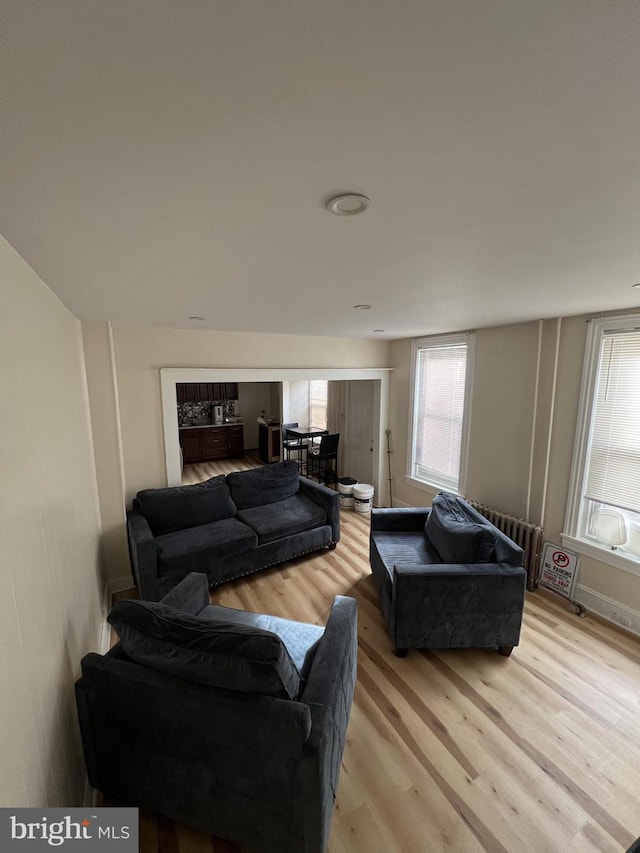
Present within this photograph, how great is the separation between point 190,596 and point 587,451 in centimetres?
310

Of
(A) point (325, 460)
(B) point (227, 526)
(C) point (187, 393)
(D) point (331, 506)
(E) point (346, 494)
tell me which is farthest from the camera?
(C) point (187, 393)

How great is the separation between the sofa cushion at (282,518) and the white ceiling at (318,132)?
2.46m

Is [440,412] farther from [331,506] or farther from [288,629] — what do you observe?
[288,629]

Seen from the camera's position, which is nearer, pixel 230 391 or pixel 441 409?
pixel 441 409

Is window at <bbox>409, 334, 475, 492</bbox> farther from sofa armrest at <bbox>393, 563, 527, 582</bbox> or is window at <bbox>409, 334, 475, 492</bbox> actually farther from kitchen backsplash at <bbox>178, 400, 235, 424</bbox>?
kitchen backsplash at <bbox>178, 400, 235, 424</bbox>

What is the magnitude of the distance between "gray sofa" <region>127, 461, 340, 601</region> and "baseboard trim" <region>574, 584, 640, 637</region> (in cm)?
215

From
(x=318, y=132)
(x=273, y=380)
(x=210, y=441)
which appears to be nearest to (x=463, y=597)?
(x=318, y=132)

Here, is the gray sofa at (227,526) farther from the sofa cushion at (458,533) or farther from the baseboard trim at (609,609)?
the baseboard trim at (609,609)

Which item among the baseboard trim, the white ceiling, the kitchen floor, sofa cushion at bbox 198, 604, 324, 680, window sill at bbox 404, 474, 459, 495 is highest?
the white ceiling

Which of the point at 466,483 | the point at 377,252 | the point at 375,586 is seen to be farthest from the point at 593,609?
the point at 377,252

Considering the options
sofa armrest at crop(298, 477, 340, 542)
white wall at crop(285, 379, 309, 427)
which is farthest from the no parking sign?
white wall at crop(285, 379, 309, 427)

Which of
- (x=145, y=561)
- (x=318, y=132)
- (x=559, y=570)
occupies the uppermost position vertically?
(x=318, y=132)

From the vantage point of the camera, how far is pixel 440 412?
416 centimetres

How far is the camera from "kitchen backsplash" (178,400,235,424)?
24.6 ft
